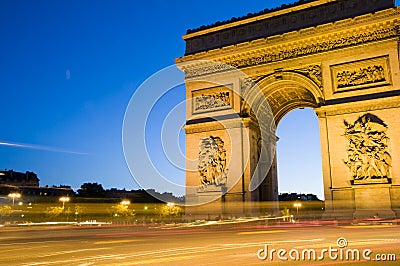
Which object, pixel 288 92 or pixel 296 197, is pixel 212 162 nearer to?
pixel 288 92

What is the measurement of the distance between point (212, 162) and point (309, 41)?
26.1 feet

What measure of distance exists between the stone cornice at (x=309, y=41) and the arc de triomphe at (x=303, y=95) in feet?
0.15

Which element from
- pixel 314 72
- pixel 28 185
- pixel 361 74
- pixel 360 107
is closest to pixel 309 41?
pixel 314 72

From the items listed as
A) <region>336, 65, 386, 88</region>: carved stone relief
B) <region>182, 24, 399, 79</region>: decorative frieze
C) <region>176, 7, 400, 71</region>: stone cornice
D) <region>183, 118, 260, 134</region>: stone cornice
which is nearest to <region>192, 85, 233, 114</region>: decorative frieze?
<region>183, 118, 260, 134</region>: stone cornice

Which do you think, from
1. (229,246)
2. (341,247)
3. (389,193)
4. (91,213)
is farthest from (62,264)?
(91,213)

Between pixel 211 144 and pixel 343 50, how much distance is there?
810cm

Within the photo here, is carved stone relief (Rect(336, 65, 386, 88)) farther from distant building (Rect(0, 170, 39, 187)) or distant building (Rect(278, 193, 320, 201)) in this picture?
distant building (Rect(0, 170, 39, 187))

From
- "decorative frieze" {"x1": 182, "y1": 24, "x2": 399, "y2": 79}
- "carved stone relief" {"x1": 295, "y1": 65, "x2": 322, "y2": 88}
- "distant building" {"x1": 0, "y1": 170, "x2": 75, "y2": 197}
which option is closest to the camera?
"decorative frieze" {"x1": 182, "y1": 24, "x2": 399, "y2": 79}

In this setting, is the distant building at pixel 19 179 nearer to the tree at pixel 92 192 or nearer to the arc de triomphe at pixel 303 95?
the tree at pixel 92 192

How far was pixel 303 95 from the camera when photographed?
74.5 feet

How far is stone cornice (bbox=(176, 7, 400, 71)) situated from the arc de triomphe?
0.15 feet

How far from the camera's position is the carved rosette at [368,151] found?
55.0 feet

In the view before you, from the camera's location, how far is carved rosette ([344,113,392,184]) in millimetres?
16766

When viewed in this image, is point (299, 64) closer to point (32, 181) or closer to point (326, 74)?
point (326, 74)
